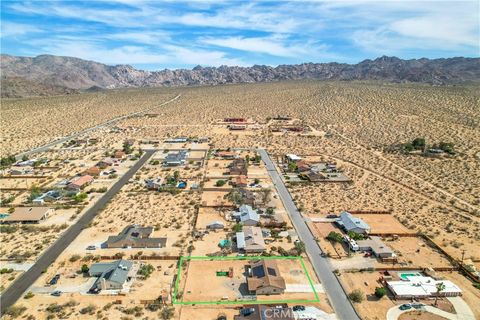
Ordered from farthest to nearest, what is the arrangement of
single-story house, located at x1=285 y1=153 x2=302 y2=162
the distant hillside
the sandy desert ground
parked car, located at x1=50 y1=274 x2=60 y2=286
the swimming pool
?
1. the distant hillside
2. single-story house, located at x1=285 y1=153 x2=302 y2=162
3. the sandy desert ground
4. the swimming pool
5. parked car, located at x1=50 y1=274 x2=60 y2=286

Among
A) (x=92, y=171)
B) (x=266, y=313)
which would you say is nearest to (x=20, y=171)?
(x=92, y=171)

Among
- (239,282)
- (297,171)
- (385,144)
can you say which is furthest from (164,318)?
(385,144)

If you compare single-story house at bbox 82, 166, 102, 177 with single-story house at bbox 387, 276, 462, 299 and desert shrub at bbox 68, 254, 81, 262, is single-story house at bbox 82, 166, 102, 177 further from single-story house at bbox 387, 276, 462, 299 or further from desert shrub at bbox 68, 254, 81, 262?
single-story house at bbox 387, 276, 462, 299

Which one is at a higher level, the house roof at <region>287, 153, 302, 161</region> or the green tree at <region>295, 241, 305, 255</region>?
the house roof at <region>287, 153, 302, 161</region>

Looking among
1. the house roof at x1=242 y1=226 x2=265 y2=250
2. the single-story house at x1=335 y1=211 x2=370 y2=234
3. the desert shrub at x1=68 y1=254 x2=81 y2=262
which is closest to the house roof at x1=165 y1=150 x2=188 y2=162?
the house roof at x1=242 y1=226 x2=265 y2=250

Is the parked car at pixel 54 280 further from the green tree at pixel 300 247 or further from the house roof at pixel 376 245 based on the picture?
the house roof at pixel 376 245

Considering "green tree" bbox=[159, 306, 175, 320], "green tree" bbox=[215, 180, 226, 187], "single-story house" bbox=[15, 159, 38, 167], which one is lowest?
"green tree" bbox=[159, 306, 175, 320]

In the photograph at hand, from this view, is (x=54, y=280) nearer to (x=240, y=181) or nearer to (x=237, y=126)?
(x=240, y=181)

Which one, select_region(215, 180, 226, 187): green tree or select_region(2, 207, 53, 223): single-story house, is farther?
select_region(215, 180, 226, 187): green tree

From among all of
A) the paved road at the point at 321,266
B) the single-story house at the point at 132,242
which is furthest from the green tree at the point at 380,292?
the single-story house at the point at 132,242

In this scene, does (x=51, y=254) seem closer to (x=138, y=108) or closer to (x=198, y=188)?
(x=198, y=188)
